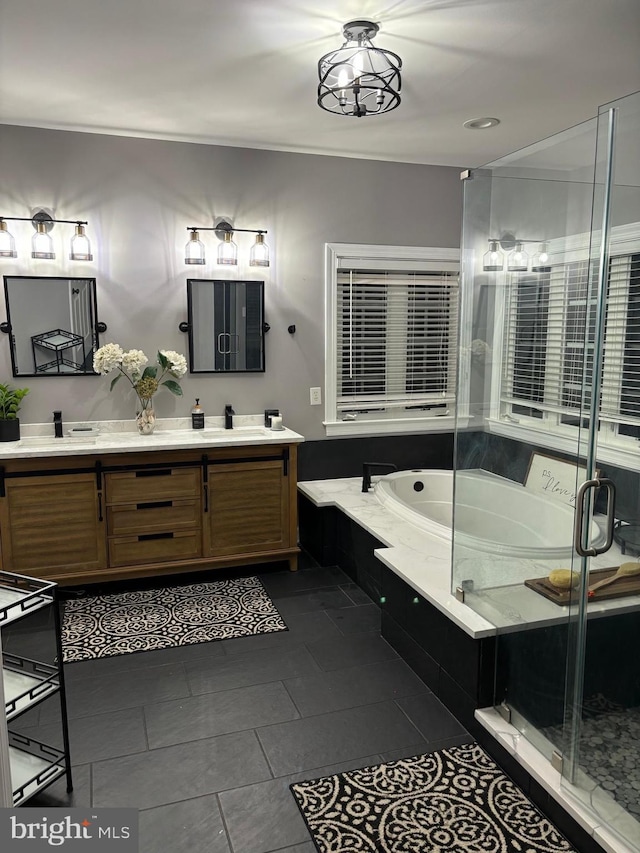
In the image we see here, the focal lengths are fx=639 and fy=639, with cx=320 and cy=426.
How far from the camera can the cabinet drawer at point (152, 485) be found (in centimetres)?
356

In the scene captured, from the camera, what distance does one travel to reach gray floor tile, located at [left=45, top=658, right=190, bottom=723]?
2590 millimetres

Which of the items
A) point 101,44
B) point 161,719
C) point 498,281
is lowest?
point 161,719

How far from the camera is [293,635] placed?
10.4 ft

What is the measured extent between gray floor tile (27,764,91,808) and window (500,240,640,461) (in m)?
1.91

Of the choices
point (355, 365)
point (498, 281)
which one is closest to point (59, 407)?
point (355, 365)

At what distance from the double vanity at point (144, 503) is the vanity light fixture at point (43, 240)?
1.05 metres

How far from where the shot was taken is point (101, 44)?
8.48 feet

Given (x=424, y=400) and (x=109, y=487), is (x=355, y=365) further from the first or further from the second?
(x=109, y=487)

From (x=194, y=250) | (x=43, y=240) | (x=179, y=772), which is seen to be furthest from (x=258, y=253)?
(x=179, y=772)

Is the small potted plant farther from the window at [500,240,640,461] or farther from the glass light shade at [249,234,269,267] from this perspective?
the window at [500,240,640,461]

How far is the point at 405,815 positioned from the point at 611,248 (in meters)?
1.81

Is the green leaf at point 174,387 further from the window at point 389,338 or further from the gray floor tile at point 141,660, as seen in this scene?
the gray floor tile at point 141,660

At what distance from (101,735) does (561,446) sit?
1.97m

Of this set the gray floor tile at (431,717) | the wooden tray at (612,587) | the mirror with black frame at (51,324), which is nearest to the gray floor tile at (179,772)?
the gray floor tile at (431,717)
